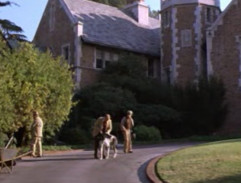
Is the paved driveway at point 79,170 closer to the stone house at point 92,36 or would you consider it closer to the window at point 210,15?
the stone house at point 92,36

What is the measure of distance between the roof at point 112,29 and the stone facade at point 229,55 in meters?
6.37

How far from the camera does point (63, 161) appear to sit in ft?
51.7

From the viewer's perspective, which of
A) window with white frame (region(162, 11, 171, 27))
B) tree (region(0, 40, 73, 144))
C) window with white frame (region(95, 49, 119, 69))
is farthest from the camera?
window with white frame (region(162, 11, 171, 27))

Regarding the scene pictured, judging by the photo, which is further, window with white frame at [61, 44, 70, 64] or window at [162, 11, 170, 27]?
window at [162, 11, 170, 27]

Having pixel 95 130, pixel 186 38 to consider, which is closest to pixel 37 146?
pixel 95 130

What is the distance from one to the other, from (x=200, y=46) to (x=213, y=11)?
3.18 m

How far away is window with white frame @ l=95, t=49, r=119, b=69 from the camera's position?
34.2 m

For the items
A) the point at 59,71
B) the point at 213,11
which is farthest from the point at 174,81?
the point at 59,71

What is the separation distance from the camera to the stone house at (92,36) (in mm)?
33188

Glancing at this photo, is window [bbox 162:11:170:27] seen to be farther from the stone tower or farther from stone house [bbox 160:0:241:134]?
the stone tower

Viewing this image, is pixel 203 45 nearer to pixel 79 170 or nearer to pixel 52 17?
pixel 52 17


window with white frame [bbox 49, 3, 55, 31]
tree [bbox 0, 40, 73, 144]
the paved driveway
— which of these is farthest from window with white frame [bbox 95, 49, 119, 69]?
the paved driveway

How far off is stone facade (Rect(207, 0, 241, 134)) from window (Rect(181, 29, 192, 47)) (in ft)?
6.68

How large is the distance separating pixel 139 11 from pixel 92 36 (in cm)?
838
